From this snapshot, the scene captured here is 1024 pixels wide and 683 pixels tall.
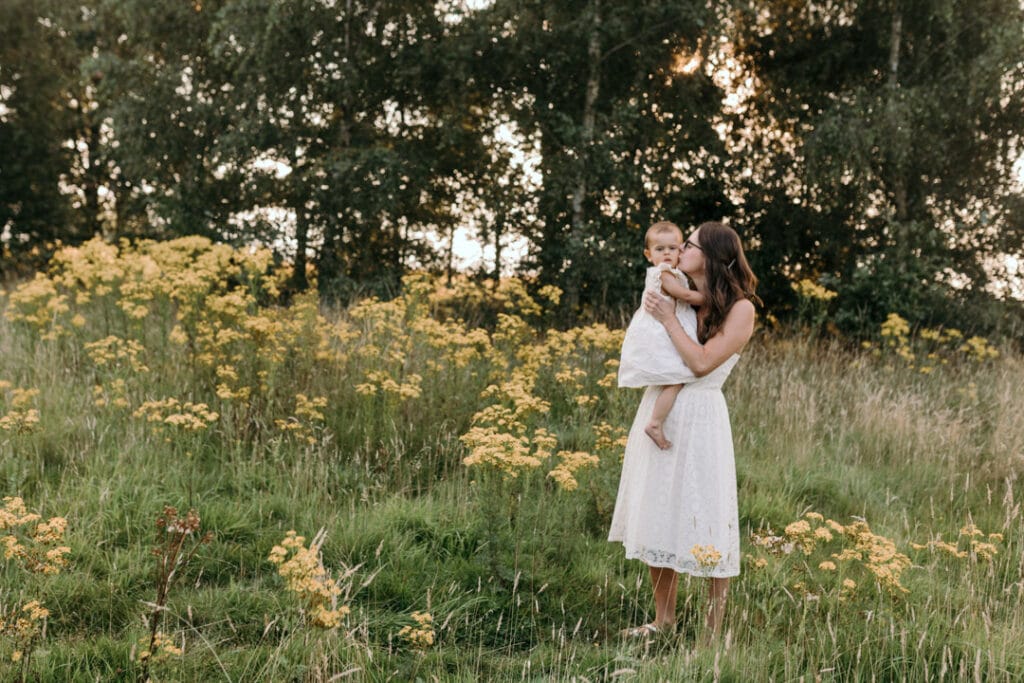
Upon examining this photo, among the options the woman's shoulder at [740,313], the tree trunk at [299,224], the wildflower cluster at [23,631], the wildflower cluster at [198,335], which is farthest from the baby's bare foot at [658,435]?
the tree trunk at [299,224]

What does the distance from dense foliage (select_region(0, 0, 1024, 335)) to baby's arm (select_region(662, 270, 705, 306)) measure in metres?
7.81

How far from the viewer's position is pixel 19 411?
16.2 ft

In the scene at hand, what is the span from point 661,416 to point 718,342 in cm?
40

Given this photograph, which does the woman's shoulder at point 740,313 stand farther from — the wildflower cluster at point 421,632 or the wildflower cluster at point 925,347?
the wildflower cluster at point 925,347

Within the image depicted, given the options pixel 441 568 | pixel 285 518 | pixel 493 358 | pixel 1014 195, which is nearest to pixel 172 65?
pixel 493 358

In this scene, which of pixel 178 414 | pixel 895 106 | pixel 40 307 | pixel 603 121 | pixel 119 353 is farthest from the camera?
pixel 603 121

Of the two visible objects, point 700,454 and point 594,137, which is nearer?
point 700,454

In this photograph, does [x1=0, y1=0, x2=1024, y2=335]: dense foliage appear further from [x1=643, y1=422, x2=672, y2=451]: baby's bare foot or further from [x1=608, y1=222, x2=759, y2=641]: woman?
[x1=643, y1=422, x2=672, y2=451]: baby's bare foot

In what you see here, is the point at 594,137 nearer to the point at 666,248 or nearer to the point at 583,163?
the point at 583,163

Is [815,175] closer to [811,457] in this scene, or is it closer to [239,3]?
[811,457]

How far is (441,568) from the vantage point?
161 inches

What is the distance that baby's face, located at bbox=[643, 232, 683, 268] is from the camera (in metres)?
3.71

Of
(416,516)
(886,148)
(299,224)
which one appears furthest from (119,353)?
(886,148)

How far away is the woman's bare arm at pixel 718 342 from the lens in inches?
137
